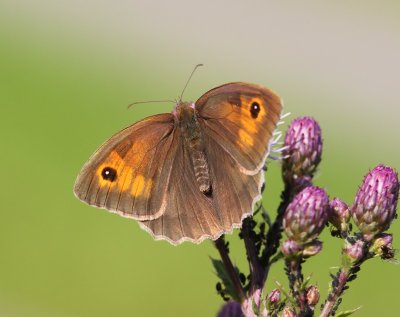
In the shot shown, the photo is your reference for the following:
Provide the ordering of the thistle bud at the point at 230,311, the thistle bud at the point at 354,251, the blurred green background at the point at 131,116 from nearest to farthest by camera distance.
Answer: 1. the thistle bud at the point at 230,311
2. the thistle bud at the point at 354,251
3. the blurred green background at the point at 131,116

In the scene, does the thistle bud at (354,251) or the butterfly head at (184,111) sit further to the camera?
the butterfly head at (184,111)

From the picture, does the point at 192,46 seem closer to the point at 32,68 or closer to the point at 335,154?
the point at 32,68

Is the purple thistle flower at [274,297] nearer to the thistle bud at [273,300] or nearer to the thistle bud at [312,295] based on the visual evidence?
the thistle bud at [273,300]

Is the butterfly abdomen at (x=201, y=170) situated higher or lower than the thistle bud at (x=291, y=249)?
higher

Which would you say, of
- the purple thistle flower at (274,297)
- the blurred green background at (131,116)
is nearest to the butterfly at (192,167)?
the purple thistle flower at (274,297)

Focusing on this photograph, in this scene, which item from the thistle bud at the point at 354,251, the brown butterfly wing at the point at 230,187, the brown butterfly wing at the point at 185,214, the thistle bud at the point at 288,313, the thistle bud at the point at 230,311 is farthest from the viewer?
the brown butterfly wing at the point at 185,214

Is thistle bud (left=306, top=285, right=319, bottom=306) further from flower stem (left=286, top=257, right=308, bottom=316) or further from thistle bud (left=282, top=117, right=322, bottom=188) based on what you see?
thistle bud (left=282, top=117, right=322, bottom=188)

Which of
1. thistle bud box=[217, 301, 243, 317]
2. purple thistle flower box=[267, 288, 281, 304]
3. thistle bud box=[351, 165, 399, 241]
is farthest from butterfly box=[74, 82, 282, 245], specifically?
thistle bud box=[217, 301, 243, 317]
